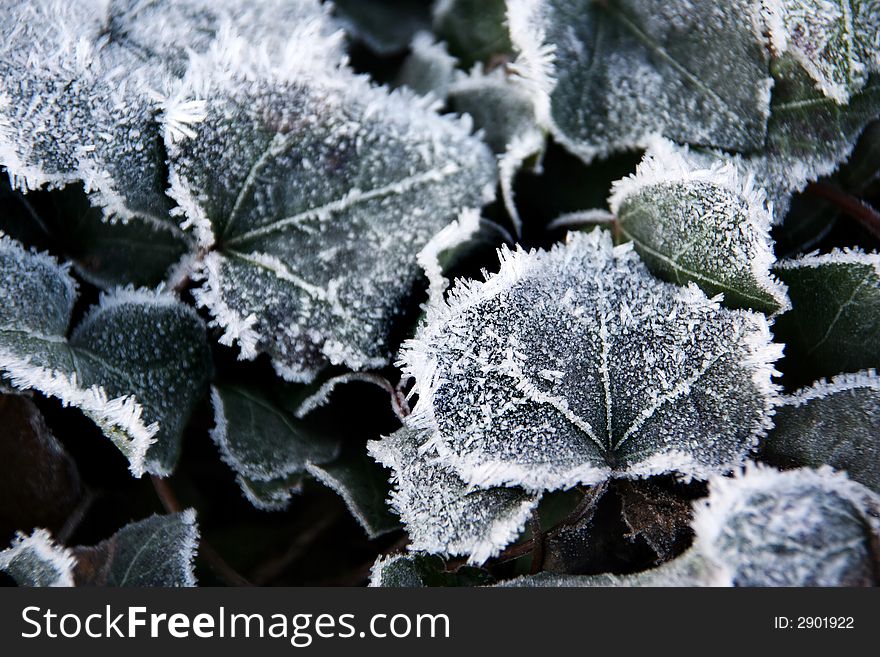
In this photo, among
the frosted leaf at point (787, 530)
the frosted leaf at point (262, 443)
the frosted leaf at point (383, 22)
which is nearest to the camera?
the frosted leaf at point (787, 530)

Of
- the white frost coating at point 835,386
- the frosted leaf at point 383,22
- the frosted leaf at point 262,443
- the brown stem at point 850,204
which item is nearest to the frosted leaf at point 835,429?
the white frost coating at point 835,386

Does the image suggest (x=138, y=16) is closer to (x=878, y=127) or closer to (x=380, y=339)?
(x=380, y=339)

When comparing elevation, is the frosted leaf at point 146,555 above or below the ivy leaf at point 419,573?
above

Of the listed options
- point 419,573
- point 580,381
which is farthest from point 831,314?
point 419,573

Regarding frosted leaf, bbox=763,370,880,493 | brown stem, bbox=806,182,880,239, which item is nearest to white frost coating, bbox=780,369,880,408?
frosted leaf, bbox=763,370,880,493

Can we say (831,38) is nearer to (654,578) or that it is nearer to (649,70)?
(649,70)

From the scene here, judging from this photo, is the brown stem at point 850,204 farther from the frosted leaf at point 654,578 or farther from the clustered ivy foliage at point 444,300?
the frosted leaf at point 654,578

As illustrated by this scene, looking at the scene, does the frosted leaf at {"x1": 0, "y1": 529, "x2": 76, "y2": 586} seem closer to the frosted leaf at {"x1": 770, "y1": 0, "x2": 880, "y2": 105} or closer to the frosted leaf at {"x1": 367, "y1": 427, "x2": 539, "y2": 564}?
the frosted leaf at {"x1": 367, "y1": 427, "x2": 539, "y2": 564}

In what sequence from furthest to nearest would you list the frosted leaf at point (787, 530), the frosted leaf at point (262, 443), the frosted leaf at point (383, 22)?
the frosted leaf at point (383, 22) < the frosted leaf at point (262, 443) < the frosted leaf at point (787, 530)
